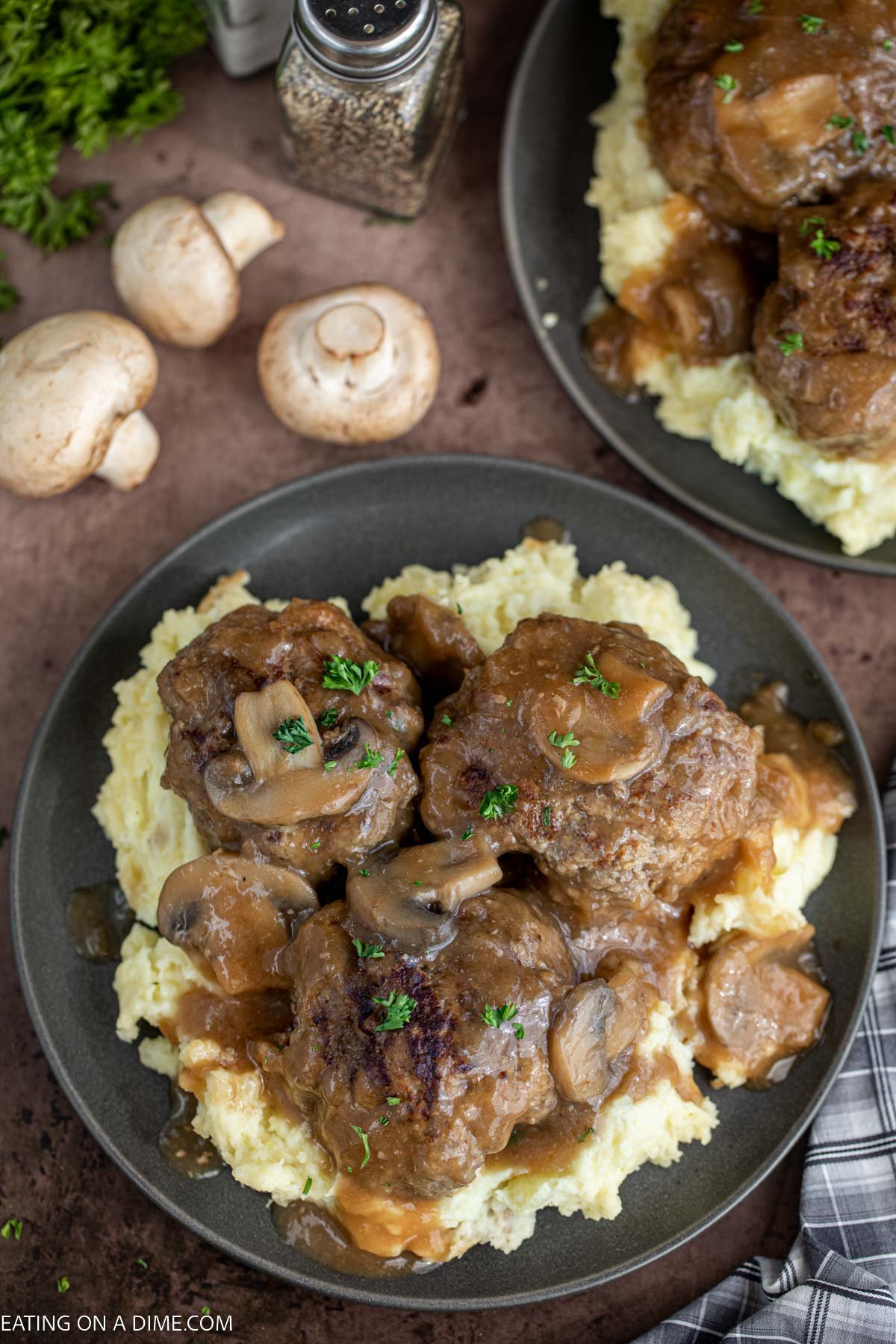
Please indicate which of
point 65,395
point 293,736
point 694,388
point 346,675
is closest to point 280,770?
point 293,736

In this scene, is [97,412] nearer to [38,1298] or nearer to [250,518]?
[250,518]

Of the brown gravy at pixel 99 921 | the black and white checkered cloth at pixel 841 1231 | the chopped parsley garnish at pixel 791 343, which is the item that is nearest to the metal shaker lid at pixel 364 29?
the chopped parsley garnish at pixel 791 343

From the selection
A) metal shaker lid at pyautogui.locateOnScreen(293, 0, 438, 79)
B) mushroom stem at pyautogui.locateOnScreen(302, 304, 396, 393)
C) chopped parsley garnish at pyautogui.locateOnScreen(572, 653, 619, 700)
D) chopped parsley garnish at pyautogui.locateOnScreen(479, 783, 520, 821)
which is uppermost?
metal shaker lid at pyautogui.locateOnScreen(293, 0, 438, 79)

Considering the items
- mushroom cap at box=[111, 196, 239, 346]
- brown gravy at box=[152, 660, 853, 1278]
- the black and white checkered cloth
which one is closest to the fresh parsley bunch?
mushroom cap at box=[111, 196, 239, 346]

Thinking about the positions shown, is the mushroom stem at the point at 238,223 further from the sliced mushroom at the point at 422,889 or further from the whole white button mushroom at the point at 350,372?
the sliced mushroom at the point at 422,889

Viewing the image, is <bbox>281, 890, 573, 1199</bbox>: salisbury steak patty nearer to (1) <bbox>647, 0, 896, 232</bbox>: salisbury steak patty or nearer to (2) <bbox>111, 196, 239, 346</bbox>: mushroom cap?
(2) <bbox>111, 196, 239, 346</bbox>: mushroom cap

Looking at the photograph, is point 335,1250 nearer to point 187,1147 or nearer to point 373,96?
point 187,1147
